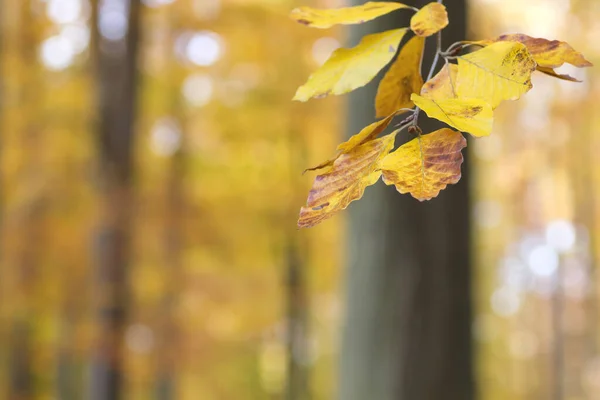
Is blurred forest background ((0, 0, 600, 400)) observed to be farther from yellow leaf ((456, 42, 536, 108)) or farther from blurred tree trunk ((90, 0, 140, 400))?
yellow leaf ((456, 42, 536, 108))

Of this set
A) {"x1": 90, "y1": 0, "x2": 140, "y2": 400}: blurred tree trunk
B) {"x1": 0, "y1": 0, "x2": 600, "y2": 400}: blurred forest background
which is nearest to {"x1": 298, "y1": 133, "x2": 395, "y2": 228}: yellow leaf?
{"x1": 0, "y1": 0, "x2": 600, "y2": 400}: blurred forest background

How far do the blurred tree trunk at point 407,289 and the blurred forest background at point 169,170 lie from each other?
1515mm

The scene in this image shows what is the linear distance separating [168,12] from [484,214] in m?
7.24

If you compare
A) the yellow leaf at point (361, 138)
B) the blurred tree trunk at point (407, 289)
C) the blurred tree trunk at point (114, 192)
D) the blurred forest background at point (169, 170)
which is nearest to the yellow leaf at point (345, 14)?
the yellow leaf at point (361, 138)

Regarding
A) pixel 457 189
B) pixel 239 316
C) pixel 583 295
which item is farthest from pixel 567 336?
pixel 457 189

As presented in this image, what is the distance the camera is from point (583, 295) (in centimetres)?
1298

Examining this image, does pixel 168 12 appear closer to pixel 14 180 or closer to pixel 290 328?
pixel 14 180

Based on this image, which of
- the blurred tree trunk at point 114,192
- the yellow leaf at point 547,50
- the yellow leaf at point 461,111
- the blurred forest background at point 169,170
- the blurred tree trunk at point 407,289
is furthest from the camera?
the blurred forest background at point 169,170

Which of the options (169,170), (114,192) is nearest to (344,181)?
(114,192)

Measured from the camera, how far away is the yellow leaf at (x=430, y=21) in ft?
1.67

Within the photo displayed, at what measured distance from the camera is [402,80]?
1.94 feet

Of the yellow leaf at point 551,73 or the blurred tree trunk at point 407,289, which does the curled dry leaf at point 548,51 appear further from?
the blurred tree trunk at point 407,289

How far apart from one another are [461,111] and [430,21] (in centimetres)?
12

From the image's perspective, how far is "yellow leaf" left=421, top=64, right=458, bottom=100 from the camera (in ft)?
1.60
